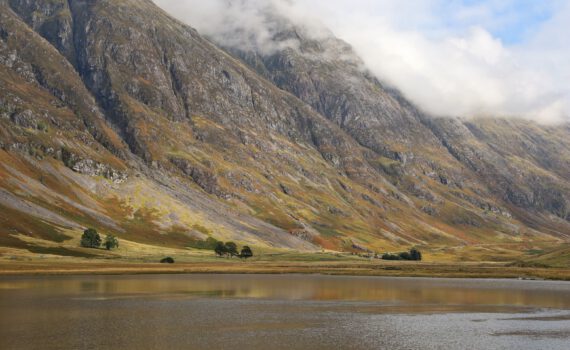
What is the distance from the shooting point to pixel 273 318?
243 ft

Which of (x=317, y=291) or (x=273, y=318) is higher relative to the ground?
(x=317, y=291)

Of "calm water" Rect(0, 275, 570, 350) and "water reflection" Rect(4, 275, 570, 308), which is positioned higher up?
"water reflection" Rect(4, 275, 570, 308)

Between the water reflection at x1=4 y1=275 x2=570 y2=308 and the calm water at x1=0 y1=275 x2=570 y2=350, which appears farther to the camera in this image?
the water reflection at x1=4 y1=275 x2=570 y2=308

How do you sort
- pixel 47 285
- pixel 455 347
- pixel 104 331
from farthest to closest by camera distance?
pixel 47 285
pixel 104 331
pixel 455 347

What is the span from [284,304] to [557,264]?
5342 inches

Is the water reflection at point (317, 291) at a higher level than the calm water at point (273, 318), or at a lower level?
higher

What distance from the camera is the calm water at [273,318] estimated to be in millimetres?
57000

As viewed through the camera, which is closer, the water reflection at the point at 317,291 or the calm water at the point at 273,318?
the calm water at the point at 273,318

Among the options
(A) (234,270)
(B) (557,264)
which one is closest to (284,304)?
(A) (234,270)

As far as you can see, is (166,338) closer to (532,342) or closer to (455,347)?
(455,347)

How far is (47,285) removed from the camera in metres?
116

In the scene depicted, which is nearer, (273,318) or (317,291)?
(273,318)

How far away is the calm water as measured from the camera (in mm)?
57000

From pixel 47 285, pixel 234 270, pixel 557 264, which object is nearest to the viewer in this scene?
pixel 47 285
